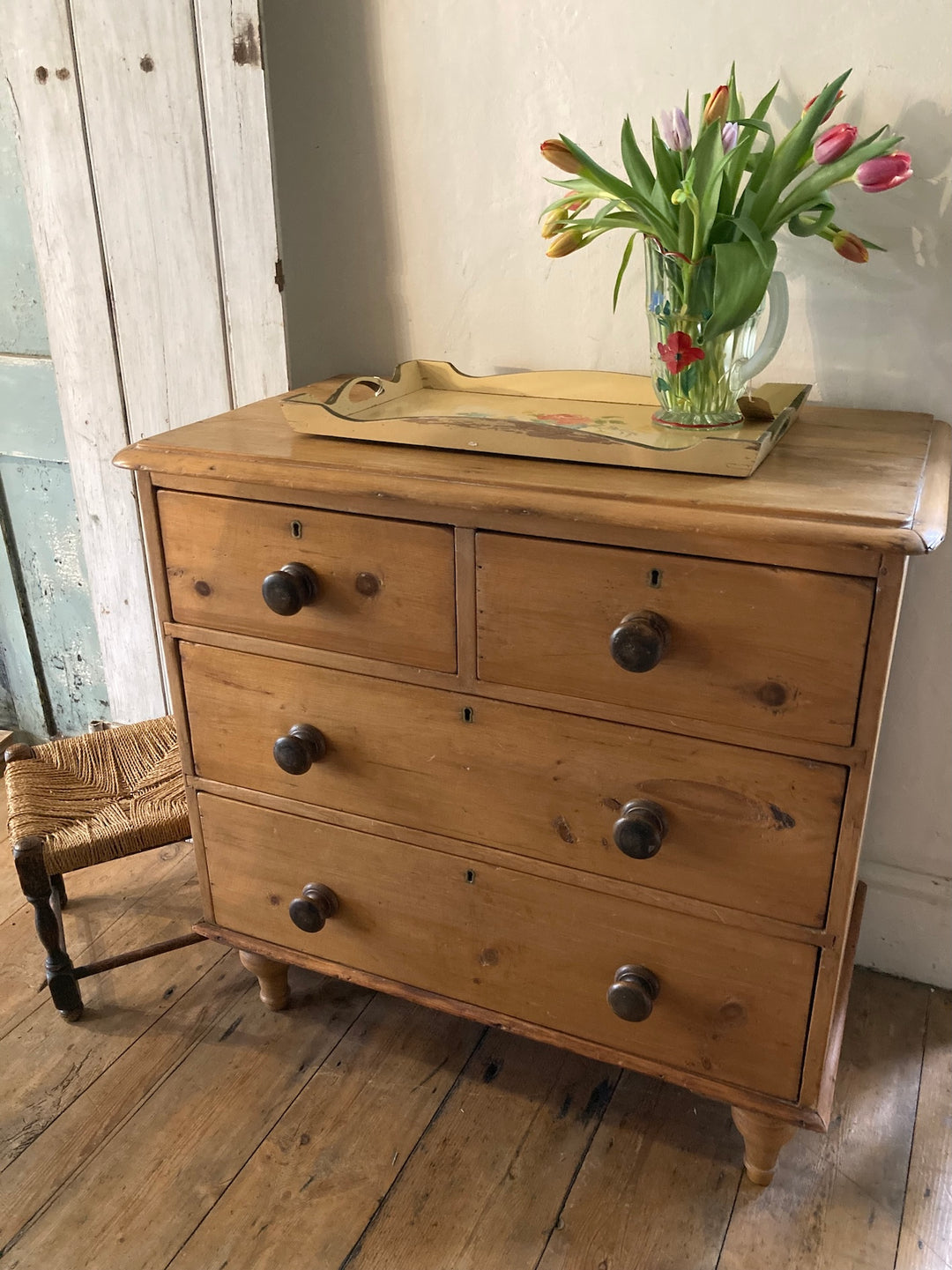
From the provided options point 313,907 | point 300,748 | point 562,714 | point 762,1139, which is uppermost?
point 562,714

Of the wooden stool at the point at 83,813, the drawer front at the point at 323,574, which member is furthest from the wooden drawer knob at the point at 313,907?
the drawer front at the point at 323,574

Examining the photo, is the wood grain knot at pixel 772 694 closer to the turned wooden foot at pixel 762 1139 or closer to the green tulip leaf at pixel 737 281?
the green tulip leaf at pixel 737 281

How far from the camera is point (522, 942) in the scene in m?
1.30

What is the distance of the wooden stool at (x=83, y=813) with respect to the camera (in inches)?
57.9

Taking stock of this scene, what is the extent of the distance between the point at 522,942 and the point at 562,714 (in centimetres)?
35

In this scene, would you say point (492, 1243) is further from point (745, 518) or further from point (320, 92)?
point (320, 92)

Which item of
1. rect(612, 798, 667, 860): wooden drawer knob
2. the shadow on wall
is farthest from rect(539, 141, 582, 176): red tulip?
rect(612, 798, 667, 860): wooden drawer knob

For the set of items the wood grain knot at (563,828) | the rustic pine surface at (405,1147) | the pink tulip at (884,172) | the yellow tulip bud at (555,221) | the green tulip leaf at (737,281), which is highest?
the pink tulip at (884,172)

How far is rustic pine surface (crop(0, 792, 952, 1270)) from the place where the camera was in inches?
49.1

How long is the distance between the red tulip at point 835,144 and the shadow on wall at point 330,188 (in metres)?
0.68

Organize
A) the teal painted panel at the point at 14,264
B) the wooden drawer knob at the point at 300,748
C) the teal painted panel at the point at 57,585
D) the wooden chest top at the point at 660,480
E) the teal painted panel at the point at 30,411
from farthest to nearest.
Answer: the teal painted panel at the point at 57,585
the teal painted panel at the point at 30,411
the teal painted panel at the point at 14,264
the wooden drawer knob at the point at 300,748
the wooden chest top at the point at 660,480

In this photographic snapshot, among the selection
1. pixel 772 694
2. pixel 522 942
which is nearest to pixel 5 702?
Result: pixel 522 942

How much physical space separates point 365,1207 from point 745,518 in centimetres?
100

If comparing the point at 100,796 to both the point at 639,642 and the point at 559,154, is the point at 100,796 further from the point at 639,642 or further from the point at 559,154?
the point at 559,154
